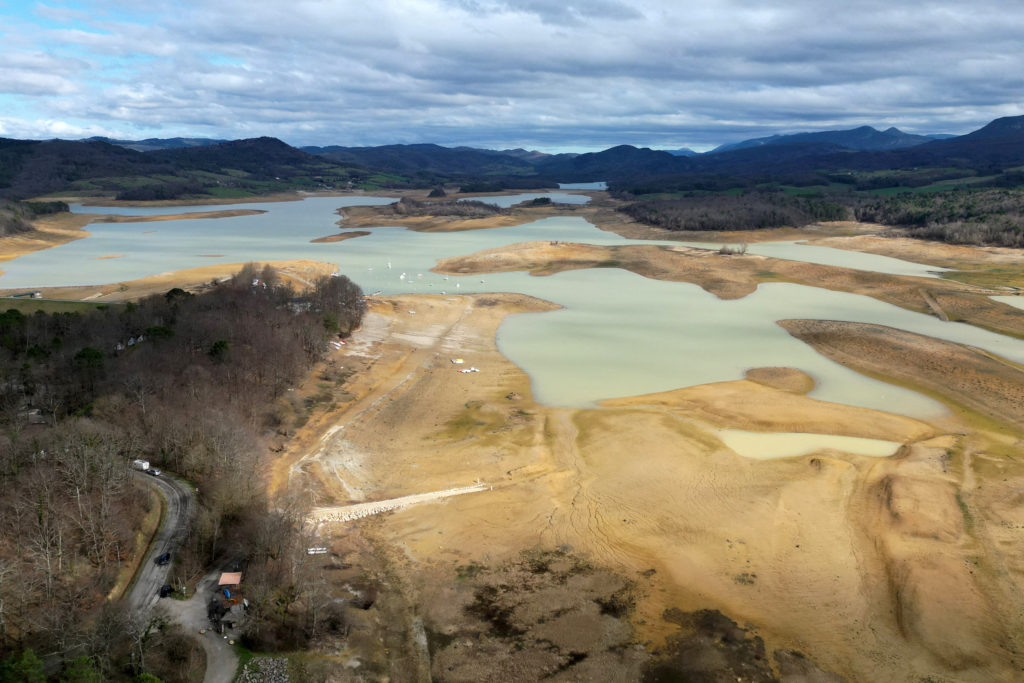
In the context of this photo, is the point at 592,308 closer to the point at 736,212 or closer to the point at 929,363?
the point at 929,363

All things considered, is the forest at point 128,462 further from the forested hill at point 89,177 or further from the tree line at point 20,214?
the forested hill at point 89,177

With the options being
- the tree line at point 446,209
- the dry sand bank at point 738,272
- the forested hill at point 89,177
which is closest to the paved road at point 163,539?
the dry sand bank at point 738,272

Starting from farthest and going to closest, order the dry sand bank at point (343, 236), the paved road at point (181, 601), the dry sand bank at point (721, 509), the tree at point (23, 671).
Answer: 1. the dry sand bank at point (343, 236)
2. the dry sand bank at point (721, 509)
3. the paved road at point (181, 601)
4. the tree at point (23, 671)

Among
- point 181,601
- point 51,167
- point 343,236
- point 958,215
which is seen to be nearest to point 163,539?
point 181,601

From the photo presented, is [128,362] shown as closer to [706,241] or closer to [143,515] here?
[143,515]

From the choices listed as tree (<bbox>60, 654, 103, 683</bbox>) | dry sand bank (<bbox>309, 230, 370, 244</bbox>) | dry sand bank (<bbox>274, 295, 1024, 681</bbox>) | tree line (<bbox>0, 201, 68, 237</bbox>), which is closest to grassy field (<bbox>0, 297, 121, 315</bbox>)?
dry sand bank (<bbox>274, 295, 1024, 681</bbox>)

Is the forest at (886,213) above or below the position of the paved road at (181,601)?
above
